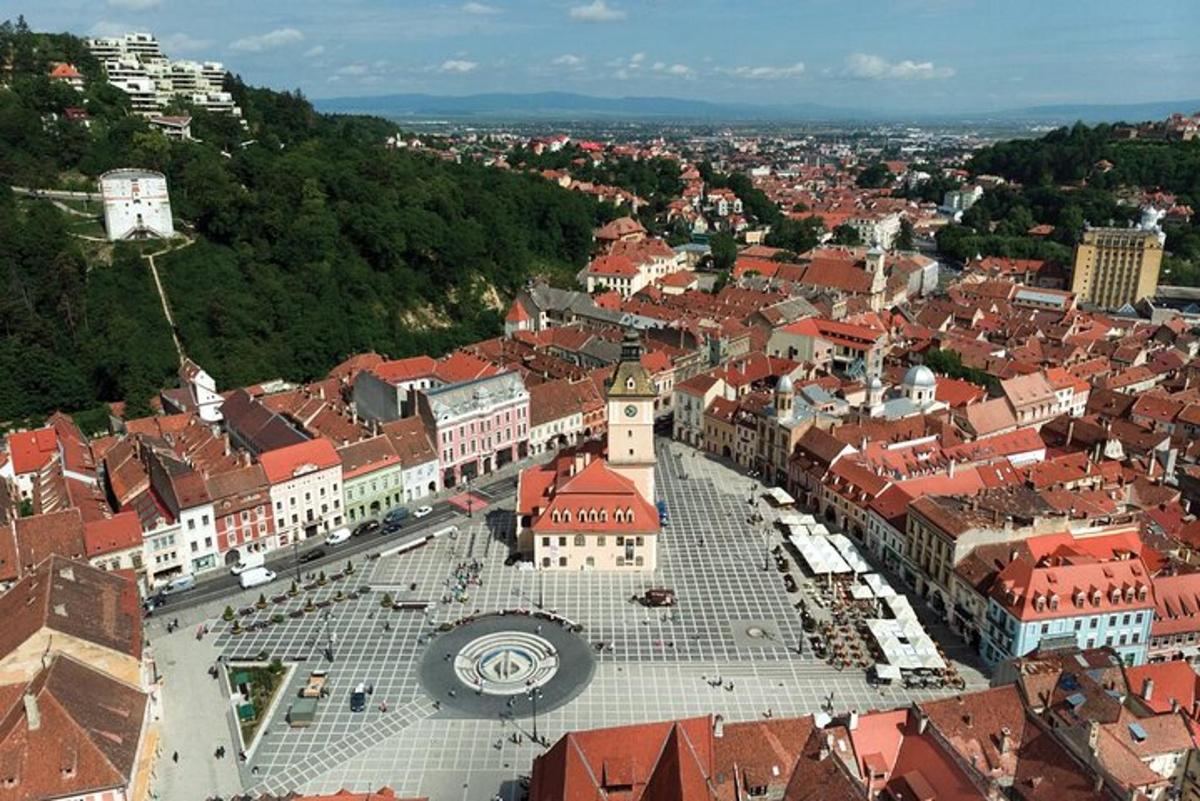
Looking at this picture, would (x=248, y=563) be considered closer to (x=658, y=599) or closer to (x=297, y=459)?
(x=297, y=459)

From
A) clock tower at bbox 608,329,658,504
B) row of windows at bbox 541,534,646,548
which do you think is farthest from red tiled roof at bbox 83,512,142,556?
clock tower at bbox 608,329,658,504

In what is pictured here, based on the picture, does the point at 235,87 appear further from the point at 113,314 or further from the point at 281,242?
the point at 113,314

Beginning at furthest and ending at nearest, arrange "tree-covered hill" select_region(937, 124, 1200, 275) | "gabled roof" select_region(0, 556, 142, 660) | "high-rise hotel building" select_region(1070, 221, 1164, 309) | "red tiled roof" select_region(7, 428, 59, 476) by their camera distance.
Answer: "tree-covered hill" select_region(937, 124, 1200, 275), "high-rise hotel building" select_region(1070, 221, 1164, 309), "red tiled roof" select_region(7, 428, 59, 476), "gabled roof" select_region(0, 556, 142, 660)

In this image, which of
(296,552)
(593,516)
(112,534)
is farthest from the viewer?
Answer: (296,552)

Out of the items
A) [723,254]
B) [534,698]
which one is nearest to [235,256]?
[534,698]

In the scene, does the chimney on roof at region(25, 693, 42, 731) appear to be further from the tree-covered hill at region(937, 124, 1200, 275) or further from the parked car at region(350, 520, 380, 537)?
the tree-covered hill at region(937, 124, 1200, 275)

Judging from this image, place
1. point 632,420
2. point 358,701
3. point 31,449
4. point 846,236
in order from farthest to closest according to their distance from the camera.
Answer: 1. point 846,236
2. point 31,449
3. point 632,420
4. point 358,701

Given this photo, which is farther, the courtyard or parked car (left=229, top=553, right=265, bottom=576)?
parked car (left=229, top=553, right=265, bottom=576)

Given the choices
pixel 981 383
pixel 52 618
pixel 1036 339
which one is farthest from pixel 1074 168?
pixel 52 618
